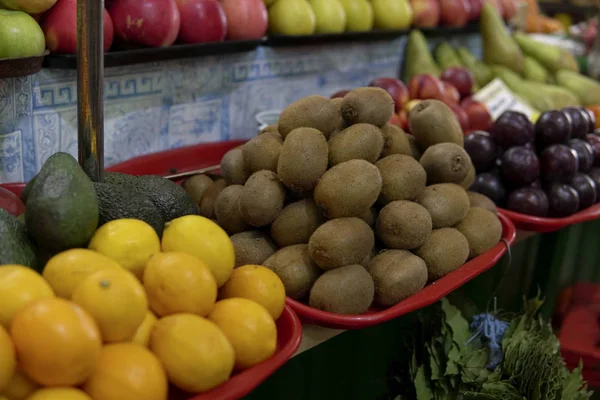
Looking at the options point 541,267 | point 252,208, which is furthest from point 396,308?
point 541,267

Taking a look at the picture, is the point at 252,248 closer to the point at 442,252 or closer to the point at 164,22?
the point at 442,252

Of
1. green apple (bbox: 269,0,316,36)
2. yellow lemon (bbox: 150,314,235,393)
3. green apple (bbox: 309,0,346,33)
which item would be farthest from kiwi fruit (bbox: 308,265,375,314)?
green apple (bbox: 309,0,346,33)

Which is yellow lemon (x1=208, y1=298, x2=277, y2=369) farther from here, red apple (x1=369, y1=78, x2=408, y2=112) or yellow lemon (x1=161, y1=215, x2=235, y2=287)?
red apple (x1=369, y1=78, x2=408, y2=112)

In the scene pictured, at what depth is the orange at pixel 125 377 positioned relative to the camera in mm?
745

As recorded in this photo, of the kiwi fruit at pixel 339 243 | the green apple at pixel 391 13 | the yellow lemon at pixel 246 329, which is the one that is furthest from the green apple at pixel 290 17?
the yellow lemon at pixel 246 329

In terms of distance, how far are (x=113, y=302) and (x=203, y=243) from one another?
202 millimetres

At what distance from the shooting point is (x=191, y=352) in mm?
Answer: 796

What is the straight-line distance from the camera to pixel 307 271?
46.4 inches

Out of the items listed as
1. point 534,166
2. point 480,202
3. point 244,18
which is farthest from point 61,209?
point 534,166

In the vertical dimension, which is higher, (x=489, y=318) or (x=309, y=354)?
(x=309, y=354)

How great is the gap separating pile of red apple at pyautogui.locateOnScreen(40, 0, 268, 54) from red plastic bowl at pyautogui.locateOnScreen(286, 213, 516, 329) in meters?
0.84

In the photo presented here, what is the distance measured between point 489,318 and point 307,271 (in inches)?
23.0

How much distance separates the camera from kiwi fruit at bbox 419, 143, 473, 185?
1401mm

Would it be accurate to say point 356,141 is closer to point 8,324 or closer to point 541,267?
point 8,324
